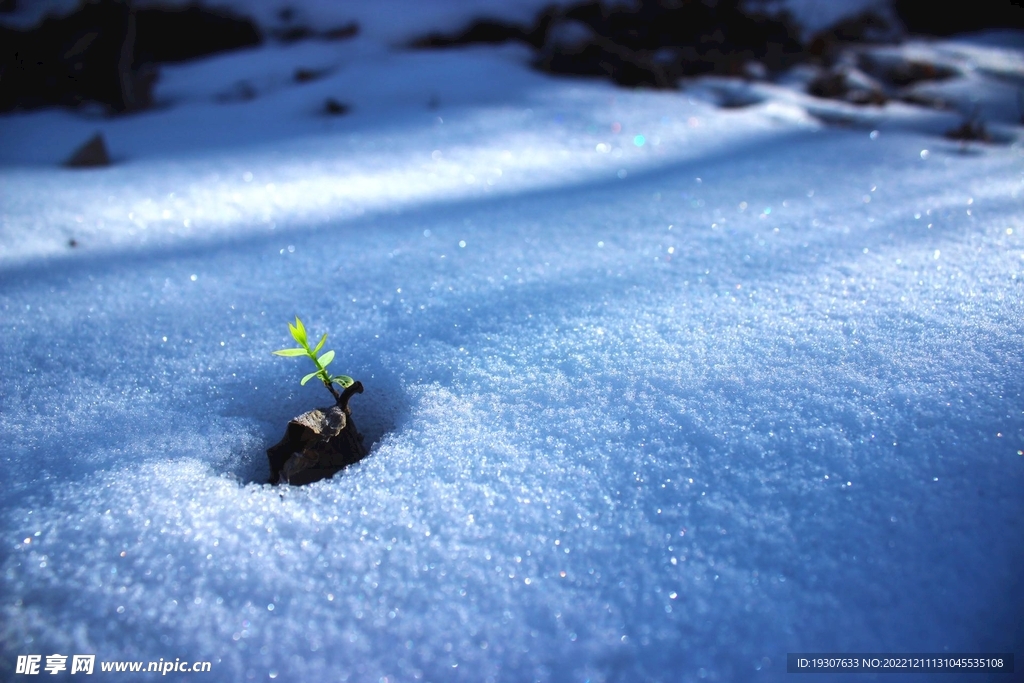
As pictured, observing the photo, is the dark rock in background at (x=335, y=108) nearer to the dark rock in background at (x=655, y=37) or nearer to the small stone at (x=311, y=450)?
the dark rock in background at (x=655, y=37)

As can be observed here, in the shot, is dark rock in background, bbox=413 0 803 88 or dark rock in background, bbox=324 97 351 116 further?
dark rock in background, bbox=413 0 803 88

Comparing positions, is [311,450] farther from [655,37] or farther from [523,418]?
[655,37]

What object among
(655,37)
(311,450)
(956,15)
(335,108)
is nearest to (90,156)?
(335,108)

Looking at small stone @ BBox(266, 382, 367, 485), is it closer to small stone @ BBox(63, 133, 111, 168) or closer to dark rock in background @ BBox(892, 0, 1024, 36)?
small stone @ BBox(63, 133, 111, 168)

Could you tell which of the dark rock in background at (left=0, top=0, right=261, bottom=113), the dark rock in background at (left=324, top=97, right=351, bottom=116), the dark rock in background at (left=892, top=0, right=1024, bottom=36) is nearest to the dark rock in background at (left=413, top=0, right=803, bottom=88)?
the dark rock in background at (left=324, top=97, right=351, bottom=116)

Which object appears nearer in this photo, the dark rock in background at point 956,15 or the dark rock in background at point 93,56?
the dark rock in background at point 93,56

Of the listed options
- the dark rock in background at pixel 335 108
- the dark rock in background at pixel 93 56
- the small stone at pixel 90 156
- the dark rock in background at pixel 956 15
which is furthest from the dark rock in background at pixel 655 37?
the small stone at pixel 90 156

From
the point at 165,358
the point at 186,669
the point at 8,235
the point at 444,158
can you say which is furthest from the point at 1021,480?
the point at 8,235

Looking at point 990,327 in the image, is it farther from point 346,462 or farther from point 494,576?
point 346,462
